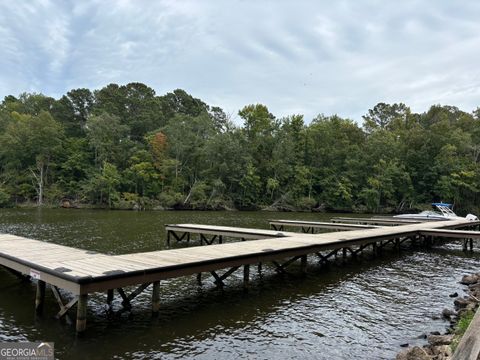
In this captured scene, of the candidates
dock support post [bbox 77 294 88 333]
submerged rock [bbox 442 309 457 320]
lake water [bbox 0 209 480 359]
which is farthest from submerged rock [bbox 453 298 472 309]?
dock support post [bbox 77 294 88 333]

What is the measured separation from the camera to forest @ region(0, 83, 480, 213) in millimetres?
43594

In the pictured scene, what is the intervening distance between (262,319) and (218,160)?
131 feet

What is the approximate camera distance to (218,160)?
4691 cm

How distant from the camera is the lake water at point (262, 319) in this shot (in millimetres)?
6012

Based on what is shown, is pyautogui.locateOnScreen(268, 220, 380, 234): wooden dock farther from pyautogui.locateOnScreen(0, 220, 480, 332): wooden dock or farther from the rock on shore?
the rock on shore

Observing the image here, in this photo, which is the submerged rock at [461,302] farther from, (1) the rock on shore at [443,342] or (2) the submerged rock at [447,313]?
(2) the submerged rock at [447,313]

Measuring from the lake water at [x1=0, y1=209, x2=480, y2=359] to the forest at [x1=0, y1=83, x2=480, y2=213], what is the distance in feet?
110

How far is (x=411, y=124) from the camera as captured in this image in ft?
197

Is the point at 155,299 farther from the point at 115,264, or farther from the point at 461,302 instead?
the point at 461,302

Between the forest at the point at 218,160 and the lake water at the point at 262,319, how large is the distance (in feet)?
110

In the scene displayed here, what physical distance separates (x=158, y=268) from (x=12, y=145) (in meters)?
43.7

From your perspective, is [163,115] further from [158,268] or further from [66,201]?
[158,268]

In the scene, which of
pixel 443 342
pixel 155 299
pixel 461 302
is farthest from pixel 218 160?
pixel 443 342

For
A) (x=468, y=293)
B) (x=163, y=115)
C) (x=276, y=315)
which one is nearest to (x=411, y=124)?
(x=163, y=115)
